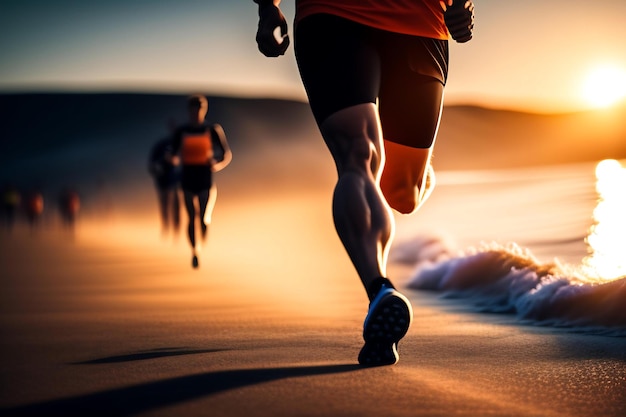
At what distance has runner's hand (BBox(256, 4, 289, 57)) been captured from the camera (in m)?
3.64

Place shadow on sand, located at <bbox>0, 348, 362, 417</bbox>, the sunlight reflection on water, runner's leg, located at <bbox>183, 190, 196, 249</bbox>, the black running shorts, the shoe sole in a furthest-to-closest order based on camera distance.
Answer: runner's leg, located at <bbox>183, 190, 196, 249</bbox> < the sunlight reflection on water < the black running shorts < the shoe sole < shadow on sand, located at <bbox>0, 348, 362, 417</bbox>

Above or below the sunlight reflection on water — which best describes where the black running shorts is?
above

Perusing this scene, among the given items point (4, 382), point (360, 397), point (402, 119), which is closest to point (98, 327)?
point (4, 382)

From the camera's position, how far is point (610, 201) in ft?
28.9

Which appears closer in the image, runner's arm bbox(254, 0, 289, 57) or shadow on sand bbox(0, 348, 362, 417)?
shadow on sand bbox(0, 348, 362, 417)

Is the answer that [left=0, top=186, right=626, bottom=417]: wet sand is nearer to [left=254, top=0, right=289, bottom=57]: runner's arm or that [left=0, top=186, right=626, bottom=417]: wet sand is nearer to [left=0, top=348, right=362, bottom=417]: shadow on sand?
[left=0, top=348, right=362, bottom=417]: shadow on sand

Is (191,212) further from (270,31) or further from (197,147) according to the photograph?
(270,31)

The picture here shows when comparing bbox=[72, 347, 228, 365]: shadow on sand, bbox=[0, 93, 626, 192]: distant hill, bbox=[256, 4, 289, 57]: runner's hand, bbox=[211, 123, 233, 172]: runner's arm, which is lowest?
bbox=[72, 347, 228, 365]: shadow on sand

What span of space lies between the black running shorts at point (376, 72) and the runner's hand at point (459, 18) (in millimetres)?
92

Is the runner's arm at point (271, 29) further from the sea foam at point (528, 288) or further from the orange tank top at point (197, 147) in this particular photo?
the orange tank top at point (197, 147)

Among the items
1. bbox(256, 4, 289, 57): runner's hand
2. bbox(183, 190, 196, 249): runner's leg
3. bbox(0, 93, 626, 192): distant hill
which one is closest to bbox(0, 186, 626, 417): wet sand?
bbox(256, 4, 289, 57): runner's hand

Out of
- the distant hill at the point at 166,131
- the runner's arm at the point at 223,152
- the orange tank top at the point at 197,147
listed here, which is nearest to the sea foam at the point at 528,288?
A: the runner's arm at the point at 223,152

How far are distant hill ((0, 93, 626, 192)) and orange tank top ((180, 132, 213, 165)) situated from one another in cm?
6796

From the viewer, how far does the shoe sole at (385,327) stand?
299 cm
